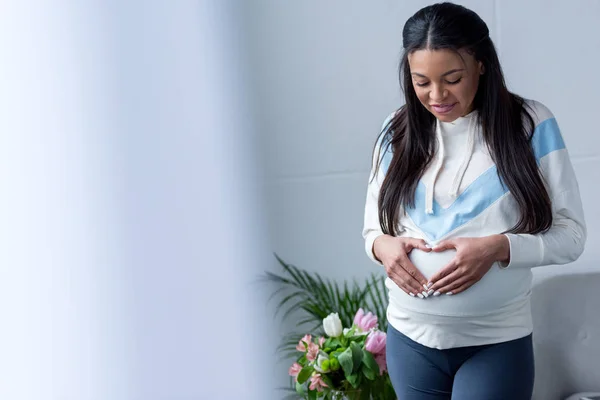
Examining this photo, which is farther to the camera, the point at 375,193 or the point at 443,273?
the point at 375,193

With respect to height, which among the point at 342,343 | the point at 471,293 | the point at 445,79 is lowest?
the point at 342,343

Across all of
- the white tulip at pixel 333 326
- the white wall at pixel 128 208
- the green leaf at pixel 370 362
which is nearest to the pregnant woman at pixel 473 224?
the green leaf at pixel 370 362

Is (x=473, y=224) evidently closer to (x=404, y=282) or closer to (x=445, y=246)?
(x=445, y=246)

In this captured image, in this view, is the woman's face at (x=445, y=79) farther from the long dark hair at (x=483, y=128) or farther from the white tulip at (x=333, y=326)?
the white tulip at (x=333, y=326)

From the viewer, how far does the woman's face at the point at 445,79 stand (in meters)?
1.77

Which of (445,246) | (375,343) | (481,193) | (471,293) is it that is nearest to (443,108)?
(481,193)

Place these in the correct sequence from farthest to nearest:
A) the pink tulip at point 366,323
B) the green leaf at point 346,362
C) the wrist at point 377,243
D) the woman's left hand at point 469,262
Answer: the pink tulip at point 366,323 → the green leaf at point 346,362 → the wrist at point 377,243 → the woman's left hand at point 469,262

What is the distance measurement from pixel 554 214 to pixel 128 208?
132cm

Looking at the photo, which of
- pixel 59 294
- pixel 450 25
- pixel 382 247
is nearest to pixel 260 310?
pixel 59 294

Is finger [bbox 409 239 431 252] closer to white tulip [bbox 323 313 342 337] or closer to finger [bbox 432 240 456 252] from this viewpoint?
finger [bbox 432 240 456 252]

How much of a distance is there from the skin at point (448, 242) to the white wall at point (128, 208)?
3.24 feet

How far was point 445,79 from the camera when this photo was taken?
70.7 inches

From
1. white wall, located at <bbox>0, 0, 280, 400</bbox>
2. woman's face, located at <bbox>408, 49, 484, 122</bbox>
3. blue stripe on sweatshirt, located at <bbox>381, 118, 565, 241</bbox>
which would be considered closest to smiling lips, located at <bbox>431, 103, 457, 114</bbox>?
woman's face, located at <bbox>408, 49, 484, 122</bbox>

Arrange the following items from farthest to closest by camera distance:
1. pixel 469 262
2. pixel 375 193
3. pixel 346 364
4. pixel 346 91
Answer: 1. pixel 346 91
2. pixel 346 364
3. pixel 375 193
4. pixel 469 262
